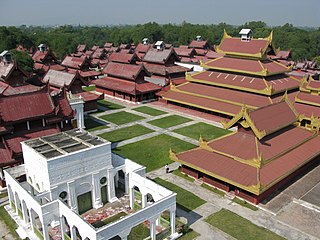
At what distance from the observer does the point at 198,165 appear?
24516 millimetres

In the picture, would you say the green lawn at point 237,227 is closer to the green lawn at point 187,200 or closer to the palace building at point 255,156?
the green lawn at point 187,200

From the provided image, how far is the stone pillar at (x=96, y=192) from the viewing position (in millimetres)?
21344

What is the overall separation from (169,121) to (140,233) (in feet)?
73.6

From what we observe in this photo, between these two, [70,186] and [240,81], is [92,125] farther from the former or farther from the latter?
[70,186]

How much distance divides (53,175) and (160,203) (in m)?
6.83

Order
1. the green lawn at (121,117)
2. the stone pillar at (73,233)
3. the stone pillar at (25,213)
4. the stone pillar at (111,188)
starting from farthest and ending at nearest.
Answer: the green lawn at (121,117) < the stone pillar at (111,188) < the stone pillar at (25,213) < the stone pillar at (73,233)

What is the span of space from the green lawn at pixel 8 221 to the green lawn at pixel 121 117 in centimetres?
2013

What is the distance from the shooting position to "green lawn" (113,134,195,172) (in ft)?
95.6

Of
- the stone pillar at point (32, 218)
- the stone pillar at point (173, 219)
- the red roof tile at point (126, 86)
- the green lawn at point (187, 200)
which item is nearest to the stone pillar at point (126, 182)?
the green lawn at point (187, 200)

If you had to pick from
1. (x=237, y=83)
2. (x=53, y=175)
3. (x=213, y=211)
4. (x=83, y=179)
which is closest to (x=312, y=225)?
(x=213, y=211)

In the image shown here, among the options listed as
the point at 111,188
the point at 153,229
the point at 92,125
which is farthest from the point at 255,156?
the point at 92,125

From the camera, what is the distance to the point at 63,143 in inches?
862

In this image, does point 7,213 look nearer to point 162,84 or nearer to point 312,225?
point 312,225

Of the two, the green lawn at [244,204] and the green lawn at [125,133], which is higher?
the green lawn at [125,133]
